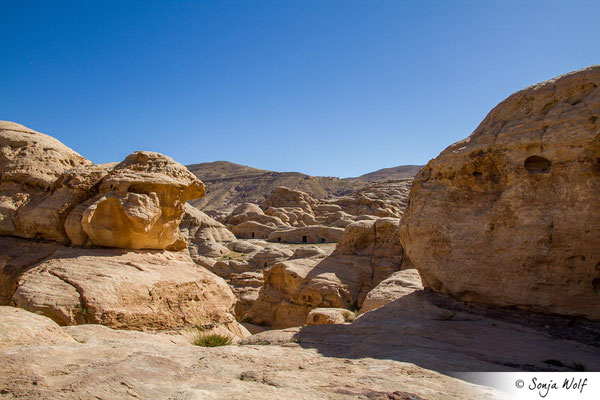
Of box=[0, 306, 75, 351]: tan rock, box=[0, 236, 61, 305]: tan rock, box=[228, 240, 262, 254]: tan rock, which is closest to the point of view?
box=[0, 306, 75, 351]: tan rock

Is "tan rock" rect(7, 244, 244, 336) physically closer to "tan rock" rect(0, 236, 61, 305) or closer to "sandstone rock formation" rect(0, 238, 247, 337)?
"sandstone rock formation" rect(0, 238, 247, 337)

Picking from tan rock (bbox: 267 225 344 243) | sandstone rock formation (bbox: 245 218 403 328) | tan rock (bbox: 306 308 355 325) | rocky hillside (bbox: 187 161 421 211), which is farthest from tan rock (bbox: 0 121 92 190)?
rocky hillside (bbox: 187 161 421 211)

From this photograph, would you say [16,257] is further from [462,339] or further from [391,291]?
[462,339]

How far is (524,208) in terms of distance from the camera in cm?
567

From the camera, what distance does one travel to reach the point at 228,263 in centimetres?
2044

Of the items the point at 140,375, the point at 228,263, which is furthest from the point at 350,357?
the point at 228,263

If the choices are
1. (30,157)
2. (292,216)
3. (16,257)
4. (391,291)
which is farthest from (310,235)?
(16,257)

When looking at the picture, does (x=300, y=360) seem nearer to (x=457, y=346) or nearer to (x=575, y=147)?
(x=457, y=346)

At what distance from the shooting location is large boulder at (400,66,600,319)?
5152mm

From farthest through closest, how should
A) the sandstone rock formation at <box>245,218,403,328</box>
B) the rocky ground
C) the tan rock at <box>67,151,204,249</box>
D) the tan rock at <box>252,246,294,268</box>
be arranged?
the tan rock at <box>252,246,294,268</box>
the sandstone rock formation at <box>245,218,403,328</box>
the tan rock at <box>67,151,204,249</box>
the rocky ground

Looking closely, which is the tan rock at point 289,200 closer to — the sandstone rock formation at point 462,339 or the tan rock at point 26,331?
the sandstone rock formation at point 462,339

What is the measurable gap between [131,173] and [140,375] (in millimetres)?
6323

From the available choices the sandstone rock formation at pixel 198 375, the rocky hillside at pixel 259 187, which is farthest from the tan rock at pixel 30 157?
the rocky hillside at pixel 259 187

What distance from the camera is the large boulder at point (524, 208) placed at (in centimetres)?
515
